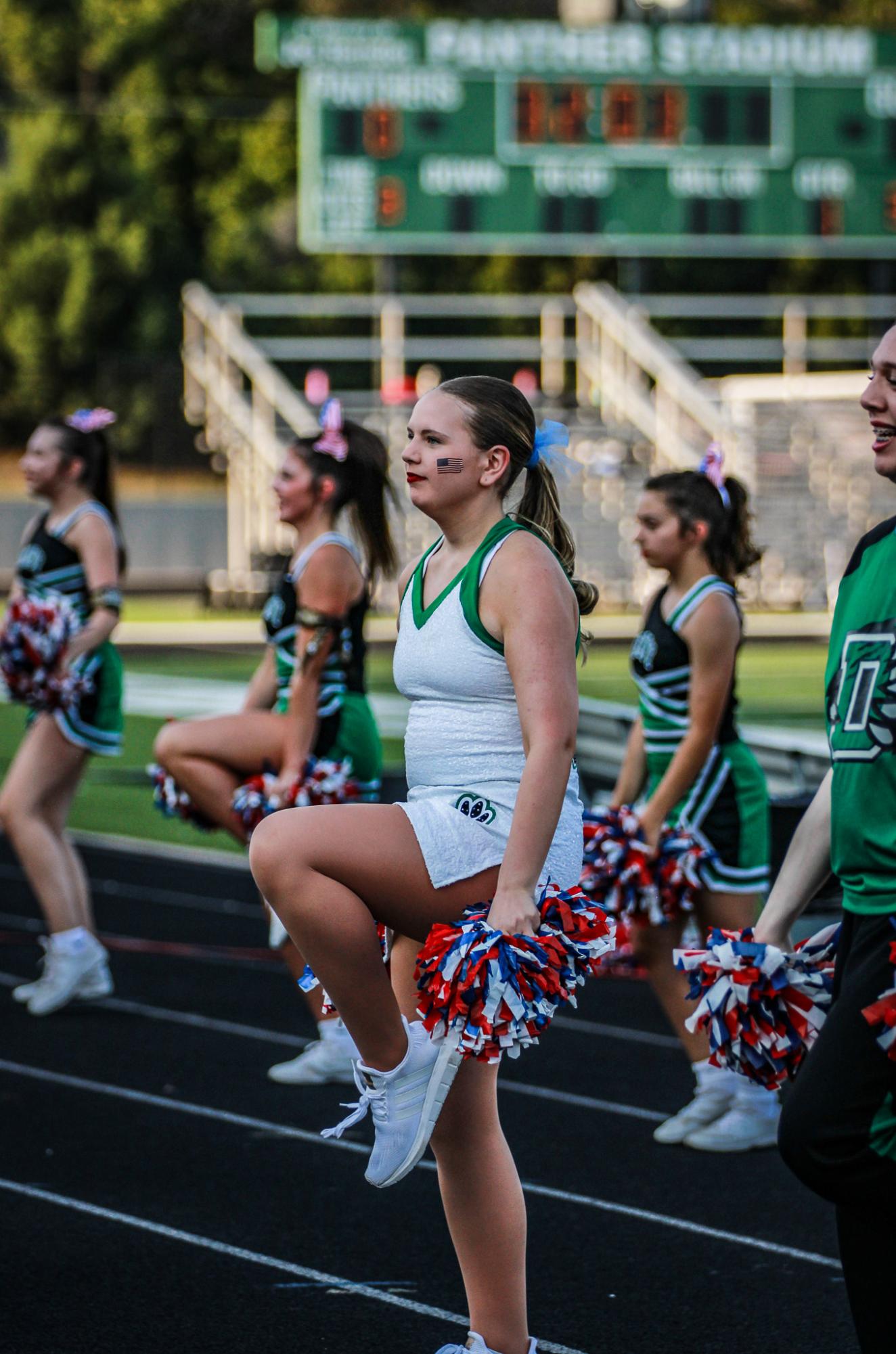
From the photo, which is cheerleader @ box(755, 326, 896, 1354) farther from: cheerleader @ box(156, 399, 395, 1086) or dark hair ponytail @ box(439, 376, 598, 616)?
cheerleader @ box(156, 399, 395, 1086)

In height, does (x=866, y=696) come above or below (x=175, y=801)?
above

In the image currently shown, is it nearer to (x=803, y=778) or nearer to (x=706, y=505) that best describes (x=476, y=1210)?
(x=706, y=505)

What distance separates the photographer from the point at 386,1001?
3.20 m

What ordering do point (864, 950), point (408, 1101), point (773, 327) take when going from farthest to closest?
point (773, 327)
point (408, 1101)
point (864, 950)

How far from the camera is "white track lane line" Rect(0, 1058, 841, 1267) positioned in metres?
4.35

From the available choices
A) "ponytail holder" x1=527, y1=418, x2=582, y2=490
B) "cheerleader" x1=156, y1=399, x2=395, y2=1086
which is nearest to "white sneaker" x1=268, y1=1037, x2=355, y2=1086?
"cheerleader" x1=156, y1=399, x2=395, y2=1086

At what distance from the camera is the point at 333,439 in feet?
19.0

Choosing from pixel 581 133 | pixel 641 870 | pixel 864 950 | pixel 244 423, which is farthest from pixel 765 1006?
pixel 244 423

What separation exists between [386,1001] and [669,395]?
2853 cm

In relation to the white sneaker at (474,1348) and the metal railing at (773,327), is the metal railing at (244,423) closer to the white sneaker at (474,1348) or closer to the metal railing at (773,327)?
the metal railing at (773,327)

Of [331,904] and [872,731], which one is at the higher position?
[872,731]

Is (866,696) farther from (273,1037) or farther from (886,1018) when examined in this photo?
(273,1037)

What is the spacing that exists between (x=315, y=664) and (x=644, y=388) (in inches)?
1112

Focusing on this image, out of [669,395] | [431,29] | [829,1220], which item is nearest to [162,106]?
[669,395]
